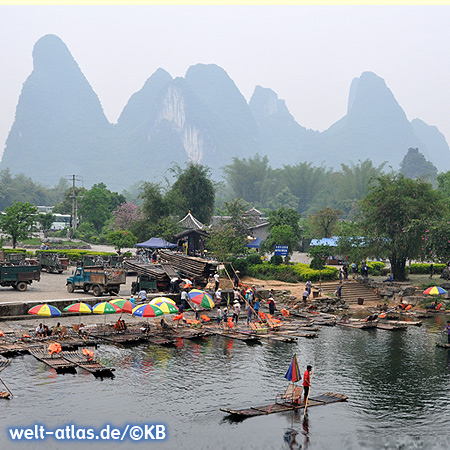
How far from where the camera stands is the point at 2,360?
943 inches

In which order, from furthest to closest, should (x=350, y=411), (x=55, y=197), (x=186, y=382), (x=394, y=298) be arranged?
(x=55, y=197), (x=394, y=298), (x=186, y=382), (x=350, y=411)

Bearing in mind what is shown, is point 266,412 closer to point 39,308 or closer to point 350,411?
point 350,411

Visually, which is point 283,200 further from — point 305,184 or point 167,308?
point 167,308

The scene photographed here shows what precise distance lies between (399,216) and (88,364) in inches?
1300

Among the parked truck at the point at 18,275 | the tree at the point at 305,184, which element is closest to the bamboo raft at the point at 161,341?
the parked truck at the point at 18,275

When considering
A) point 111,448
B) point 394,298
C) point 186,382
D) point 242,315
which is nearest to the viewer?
point 111,448

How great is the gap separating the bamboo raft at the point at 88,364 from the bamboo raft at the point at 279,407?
20.3ft

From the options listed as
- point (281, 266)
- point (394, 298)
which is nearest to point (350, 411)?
point (394, 298)

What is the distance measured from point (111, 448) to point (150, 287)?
2495cm

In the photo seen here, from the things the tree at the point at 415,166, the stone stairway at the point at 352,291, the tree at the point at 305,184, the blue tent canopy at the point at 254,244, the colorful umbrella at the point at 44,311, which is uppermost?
the tree at the point at 415,166

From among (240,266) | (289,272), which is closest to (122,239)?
(240,266)

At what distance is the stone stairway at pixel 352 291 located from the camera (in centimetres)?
4594

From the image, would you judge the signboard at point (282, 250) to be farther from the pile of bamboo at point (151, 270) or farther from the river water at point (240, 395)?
the river water at point (240, 395)

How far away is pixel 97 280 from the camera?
39.0m
